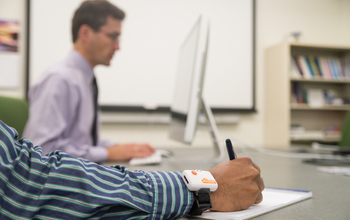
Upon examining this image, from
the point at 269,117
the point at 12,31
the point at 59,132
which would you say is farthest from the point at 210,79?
the point at 59,132

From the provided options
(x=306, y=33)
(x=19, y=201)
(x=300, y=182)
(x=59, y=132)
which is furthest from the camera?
(x=306, y=33)

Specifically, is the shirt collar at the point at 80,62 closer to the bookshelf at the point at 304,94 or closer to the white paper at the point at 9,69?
the white paper at the point at 9,69

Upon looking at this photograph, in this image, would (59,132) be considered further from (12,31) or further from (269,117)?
(269,117)

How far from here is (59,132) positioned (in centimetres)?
108

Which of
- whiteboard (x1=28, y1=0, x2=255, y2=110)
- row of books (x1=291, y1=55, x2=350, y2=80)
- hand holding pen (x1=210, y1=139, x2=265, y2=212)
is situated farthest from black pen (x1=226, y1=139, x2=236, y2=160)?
row of books (x1=291, y1=55, x2=350, y2=80)

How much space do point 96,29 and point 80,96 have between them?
0.37 m

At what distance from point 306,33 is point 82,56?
288cm

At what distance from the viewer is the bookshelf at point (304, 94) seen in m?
2.88

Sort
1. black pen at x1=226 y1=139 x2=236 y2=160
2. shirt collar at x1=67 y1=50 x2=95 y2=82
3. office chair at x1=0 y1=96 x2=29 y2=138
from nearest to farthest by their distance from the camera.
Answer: black pen at x1=226 y1=139 x2=236 y2=160 < office chair at x1=0 y1=96 x2=29 y2=138 < shirt collar at x1=67 y1=50 x2=95 y2=82

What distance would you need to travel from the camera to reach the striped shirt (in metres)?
0.40

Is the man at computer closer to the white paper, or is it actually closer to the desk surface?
the desk surface

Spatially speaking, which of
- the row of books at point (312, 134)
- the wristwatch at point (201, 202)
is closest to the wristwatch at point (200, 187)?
the wristwatch at point (201, 202)

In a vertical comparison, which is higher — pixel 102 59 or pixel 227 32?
pixel 227 32

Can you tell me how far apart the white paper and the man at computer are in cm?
140
